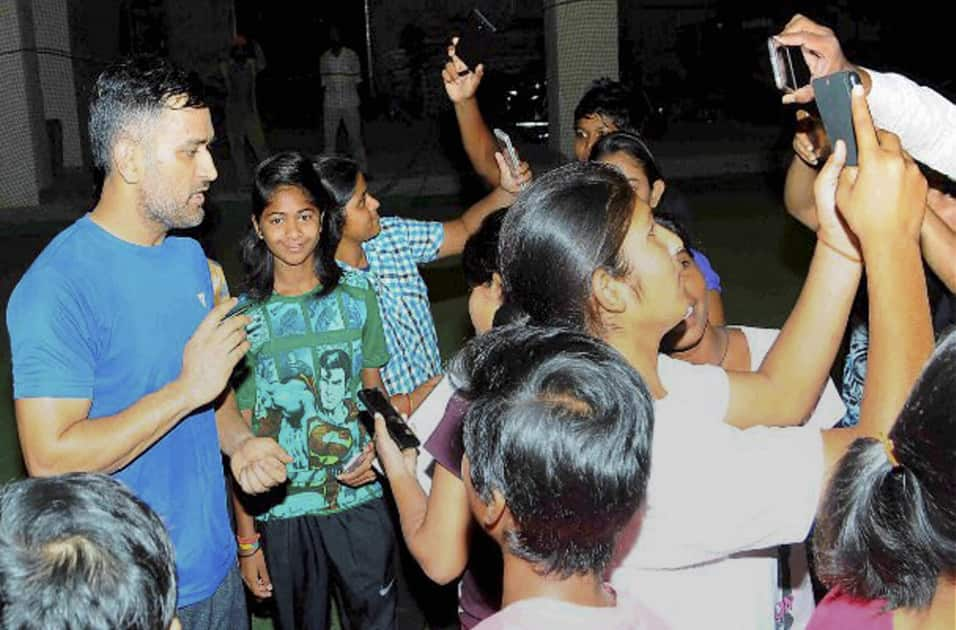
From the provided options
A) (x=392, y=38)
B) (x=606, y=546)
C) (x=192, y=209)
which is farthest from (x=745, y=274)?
(x=392, y=38)

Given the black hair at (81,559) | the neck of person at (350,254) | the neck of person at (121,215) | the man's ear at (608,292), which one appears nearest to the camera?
the black hair at (81,559)

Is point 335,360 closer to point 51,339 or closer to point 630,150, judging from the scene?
point 51,339

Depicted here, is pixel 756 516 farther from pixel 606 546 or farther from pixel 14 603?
pixel 14 603

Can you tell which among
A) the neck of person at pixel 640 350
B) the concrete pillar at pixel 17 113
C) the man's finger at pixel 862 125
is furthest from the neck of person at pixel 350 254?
the concrete pillar at pixel 17 113

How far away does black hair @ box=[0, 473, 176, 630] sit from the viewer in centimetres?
149

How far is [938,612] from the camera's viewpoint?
66.7 inches

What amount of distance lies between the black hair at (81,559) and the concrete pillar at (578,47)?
14.7m

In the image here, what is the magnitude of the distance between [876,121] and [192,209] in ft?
5.29

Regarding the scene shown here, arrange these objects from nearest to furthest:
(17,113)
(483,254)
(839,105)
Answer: (839,105)
(483,254)
(17,113)

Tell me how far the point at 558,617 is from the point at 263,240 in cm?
234

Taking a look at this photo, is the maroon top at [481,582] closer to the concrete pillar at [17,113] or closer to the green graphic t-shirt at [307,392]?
the green graphic t-shirt at [307,392]

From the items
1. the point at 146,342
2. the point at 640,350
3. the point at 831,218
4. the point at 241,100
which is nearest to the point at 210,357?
the point at 146,342

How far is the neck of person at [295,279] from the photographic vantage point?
3.81 metres

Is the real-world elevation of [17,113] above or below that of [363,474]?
above
